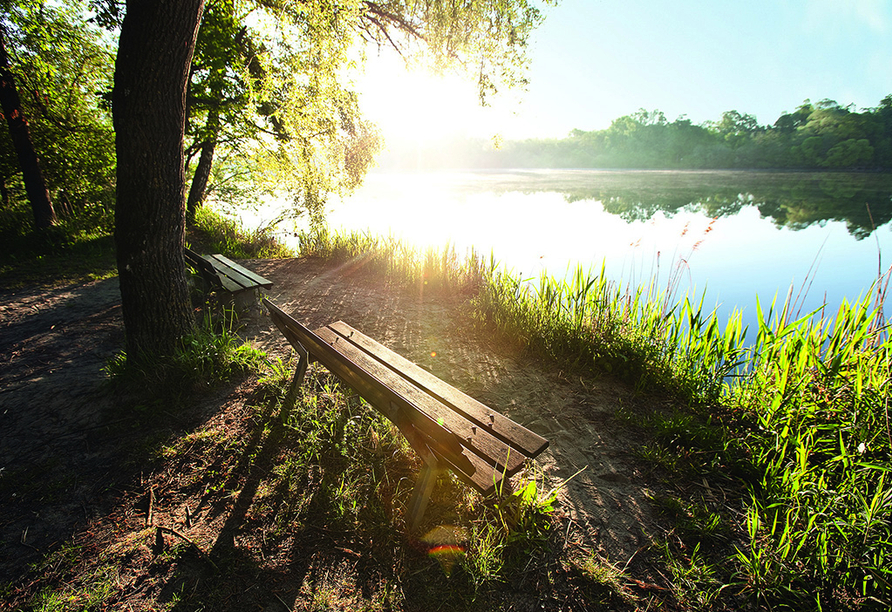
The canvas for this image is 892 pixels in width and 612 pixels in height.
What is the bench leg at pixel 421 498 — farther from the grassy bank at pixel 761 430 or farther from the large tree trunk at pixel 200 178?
the large tree trunk at pixel 200 178

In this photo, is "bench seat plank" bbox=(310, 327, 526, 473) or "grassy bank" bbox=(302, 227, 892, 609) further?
"bench seat plank" bbox=(310, 327, 526, 473)

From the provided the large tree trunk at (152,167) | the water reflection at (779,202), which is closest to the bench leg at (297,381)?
the large tree trunk at (152,167)

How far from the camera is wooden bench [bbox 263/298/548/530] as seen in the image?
5.18 ft

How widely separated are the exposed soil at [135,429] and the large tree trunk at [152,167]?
2.39ft

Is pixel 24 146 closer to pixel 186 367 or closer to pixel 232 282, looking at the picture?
pixel 232 282

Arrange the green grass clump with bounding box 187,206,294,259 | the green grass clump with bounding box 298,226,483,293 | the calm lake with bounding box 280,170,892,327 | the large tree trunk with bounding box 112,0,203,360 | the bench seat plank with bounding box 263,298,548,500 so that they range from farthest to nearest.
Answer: the green grass clump with bounding box 187,206,294,259 < the calm lake with bounding box 280,170,892,327 < the green grass clump with bounding box 298,226,483,293 < the large tree trunk with bounding box 112,0,203,360 < the bench seat plank with bounding box 263,298,548,500

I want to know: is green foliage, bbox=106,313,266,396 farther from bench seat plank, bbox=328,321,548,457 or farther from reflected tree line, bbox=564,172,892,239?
reflected tree line, bbox=564,172,892,239

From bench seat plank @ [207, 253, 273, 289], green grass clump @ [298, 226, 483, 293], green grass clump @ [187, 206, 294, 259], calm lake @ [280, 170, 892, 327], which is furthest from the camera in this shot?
green grass clump @ [187, 206, 294, 259]

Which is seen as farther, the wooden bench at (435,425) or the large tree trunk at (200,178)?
the large tree trunk at (200,178)

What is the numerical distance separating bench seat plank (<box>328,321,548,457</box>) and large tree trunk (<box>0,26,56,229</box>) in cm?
831

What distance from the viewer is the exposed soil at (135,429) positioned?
6.21 feet

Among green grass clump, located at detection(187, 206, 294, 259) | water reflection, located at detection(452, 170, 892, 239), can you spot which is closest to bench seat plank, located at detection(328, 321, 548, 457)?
green grass clump, located at detection(187, 206, 294, 259)

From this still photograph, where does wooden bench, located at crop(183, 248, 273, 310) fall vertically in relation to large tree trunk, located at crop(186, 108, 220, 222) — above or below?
below

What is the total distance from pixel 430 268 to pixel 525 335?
2.68 m
